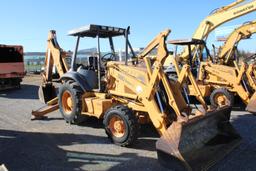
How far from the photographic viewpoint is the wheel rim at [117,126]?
5738mm

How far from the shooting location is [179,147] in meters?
4.54

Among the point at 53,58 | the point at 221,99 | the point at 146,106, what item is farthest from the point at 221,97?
the point at 53,58

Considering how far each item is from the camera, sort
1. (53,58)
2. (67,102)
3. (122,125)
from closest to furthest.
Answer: (122,125)
(67,102)
(53,58)

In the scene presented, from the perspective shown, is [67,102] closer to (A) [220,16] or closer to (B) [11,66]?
(A) [220,16]

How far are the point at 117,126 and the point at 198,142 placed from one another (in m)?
1.54

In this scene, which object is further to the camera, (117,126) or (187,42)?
(187,42)

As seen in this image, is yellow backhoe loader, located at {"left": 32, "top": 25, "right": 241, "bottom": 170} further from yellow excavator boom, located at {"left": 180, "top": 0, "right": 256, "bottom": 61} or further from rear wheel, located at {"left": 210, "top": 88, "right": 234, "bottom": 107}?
yellow excavator boom, located at {"left": 180, "top": 0, "right": 256, "bottom": 61}

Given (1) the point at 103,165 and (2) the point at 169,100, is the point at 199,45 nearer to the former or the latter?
(2) the point at 169,100

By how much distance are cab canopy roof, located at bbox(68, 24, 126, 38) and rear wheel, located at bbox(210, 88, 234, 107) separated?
12.5ft

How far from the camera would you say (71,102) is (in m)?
7.28

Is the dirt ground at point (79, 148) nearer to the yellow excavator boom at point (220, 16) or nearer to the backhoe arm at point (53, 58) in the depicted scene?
the backhoe arm at point (53, 58)

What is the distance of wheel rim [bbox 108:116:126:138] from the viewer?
18.8 ft

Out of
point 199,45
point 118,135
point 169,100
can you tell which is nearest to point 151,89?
point 169,100

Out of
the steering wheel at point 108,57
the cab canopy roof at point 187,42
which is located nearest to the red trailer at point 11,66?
the cab canopy roof at point 187,42
